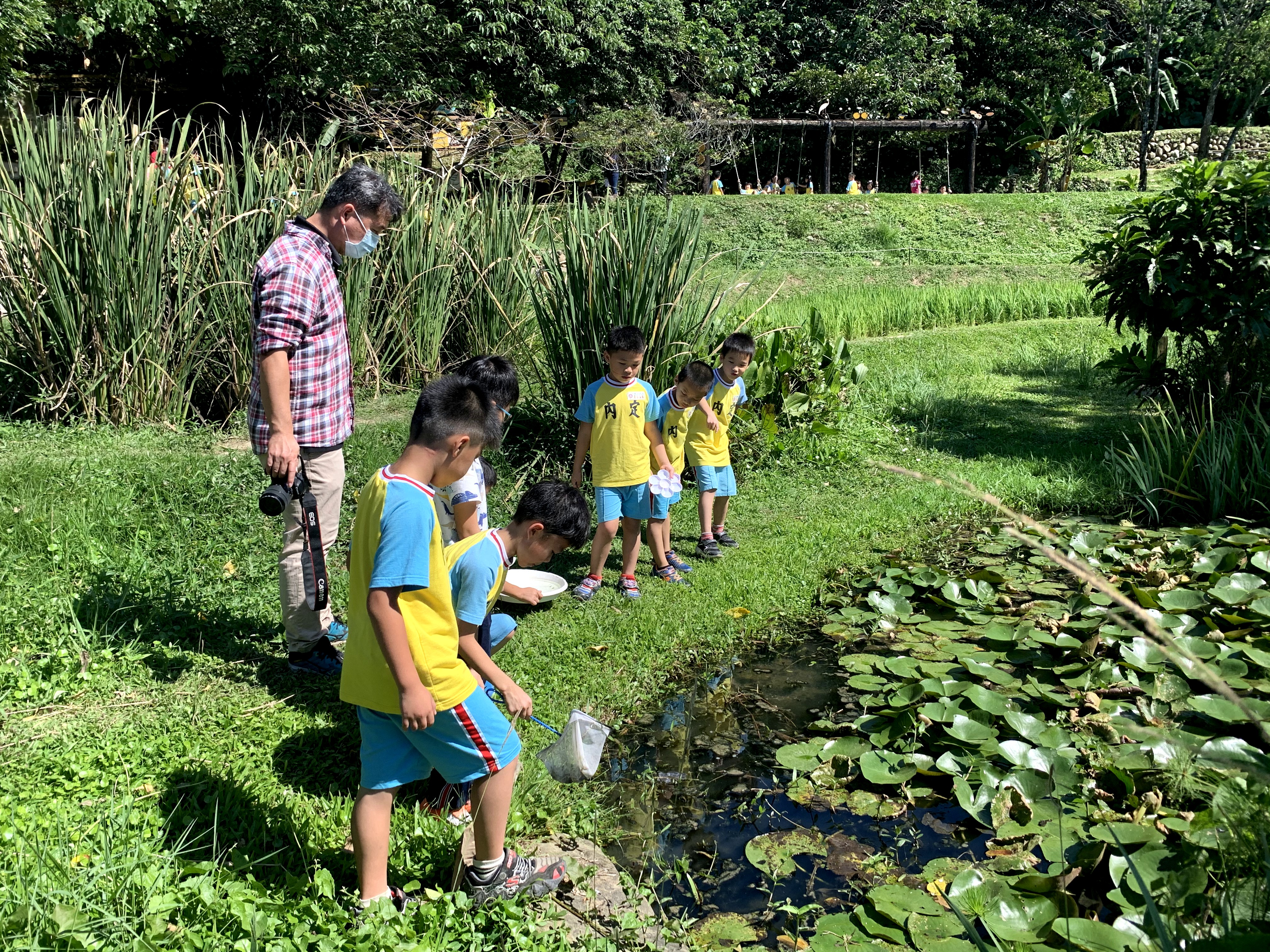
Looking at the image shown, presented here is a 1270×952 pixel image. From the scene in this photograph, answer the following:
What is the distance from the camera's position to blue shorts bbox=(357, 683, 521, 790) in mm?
2691

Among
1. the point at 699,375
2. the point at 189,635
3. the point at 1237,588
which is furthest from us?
the point at 699,375

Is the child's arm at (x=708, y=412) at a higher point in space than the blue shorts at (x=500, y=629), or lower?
higher

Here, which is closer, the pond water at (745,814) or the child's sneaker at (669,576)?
the pond water at (745,814)

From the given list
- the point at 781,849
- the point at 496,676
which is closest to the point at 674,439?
the point at 781,849

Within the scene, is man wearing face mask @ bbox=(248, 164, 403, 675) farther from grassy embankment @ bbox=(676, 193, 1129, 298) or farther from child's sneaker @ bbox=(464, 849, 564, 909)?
grassy embankment @ bbox=(676, 193, 1129, 298)

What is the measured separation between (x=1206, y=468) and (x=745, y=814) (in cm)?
438

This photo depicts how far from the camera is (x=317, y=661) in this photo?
4.19 metres

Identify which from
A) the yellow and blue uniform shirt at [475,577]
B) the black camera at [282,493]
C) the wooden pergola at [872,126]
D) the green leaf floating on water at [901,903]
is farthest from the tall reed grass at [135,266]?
the wooden pergola at [872,126]

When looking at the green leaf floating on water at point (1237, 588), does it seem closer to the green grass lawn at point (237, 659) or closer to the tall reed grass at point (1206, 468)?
the tall reed grass at point (1206, 468)

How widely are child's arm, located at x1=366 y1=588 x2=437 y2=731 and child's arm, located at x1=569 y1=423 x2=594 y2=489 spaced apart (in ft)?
8.88

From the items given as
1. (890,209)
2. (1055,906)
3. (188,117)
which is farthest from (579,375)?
(890,209)

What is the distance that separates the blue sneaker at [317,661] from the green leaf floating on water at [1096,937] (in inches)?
111

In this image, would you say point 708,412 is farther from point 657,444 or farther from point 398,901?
point 398,901

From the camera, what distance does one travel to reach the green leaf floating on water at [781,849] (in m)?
3.28
